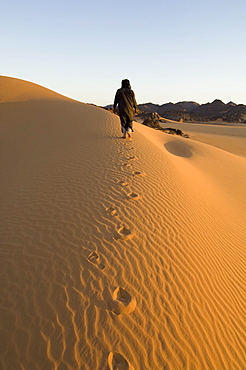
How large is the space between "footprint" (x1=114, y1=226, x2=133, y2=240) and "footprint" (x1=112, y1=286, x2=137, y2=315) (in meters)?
0.85

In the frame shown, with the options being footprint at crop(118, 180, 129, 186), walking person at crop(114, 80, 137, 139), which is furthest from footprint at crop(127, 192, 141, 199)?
walking person at crop(114, 80, 137, 139)

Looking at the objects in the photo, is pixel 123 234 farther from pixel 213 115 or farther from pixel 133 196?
pixel 213 115

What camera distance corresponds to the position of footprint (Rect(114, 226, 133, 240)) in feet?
10.9

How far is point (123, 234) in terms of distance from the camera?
3.40 m

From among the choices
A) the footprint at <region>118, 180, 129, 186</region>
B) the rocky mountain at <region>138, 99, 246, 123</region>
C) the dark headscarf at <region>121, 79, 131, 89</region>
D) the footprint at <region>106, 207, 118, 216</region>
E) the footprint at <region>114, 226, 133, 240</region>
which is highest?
the rocky mountain at <region>138, 99, 246, 123</region>

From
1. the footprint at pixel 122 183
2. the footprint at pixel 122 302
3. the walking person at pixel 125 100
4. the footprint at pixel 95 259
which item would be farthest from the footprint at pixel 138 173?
the footprint at pixel 122 302

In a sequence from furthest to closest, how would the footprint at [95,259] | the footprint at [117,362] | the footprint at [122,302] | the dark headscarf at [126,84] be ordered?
the dark headscarf at [126,84] → the footprint at [95,259] → the footprint at [122,302] → the footprint at [117,362]

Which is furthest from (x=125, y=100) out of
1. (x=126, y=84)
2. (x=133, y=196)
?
(x=133, y=196)

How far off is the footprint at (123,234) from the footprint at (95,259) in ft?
1.49

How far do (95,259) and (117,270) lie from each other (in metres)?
0.32

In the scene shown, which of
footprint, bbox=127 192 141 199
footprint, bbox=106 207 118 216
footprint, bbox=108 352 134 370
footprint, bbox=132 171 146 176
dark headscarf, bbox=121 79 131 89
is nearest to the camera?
footprint, bbox=108 352 134 370

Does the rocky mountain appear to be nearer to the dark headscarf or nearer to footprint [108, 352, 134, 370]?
the dark headscarf

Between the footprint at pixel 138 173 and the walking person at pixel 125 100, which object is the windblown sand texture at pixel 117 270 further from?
the walking person at pixel 125 100

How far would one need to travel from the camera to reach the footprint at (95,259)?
2797mm
